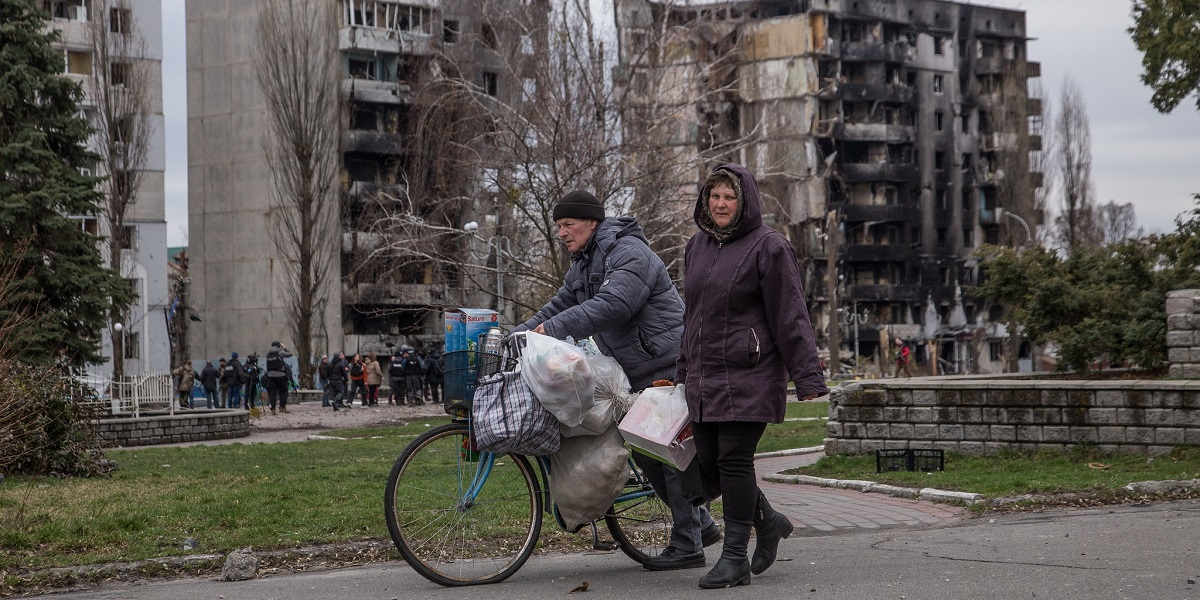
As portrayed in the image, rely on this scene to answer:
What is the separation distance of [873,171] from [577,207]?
8716 centimetres

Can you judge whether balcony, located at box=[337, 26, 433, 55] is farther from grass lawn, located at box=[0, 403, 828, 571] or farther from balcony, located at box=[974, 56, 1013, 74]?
grass lawn, located at box=[0, 403, 828, 571]

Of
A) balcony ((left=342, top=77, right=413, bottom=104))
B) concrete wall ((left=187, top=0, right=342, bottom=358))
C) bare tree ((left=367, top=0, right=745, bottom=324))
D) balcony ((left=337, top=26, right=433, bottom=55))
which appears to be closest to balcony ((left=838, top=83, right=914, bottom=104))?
balcony ((left=342, top=77, right=413, bottom=104))

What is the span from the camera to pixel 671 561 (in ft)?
24.9

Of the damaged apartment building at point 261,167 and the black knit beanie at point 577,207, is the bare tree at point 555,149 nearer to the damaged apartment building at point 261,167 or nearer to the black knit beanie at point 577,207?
the black knit beanie at point 577,207

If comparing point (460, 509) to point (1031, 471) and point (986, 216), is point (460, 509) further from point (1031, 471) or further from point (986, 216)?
point (986, 216)

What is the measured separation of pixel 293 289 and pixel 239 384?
1776 centimetres

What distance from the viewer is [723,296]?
6996 mm

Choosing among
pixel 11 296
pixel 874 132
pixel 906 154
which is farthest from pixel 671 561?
pixel 906 154

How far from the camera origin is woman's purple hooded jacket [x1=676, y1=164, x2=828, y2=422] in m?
6.88

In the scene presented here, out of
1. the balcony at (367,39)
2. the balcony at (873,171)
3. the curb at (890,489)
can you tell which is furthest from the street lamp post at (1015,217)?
the curb at (890,489)

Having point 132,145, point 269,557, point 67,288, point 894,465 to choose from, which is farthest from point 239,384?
point 269,557

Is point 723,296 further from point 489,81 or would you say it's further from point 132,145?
point 132,145

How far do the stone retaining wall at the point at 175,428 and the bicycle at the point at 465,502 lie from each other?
19468mm

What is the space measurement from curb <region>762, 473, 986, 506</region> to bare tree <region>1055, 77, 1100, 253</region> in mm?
66737
